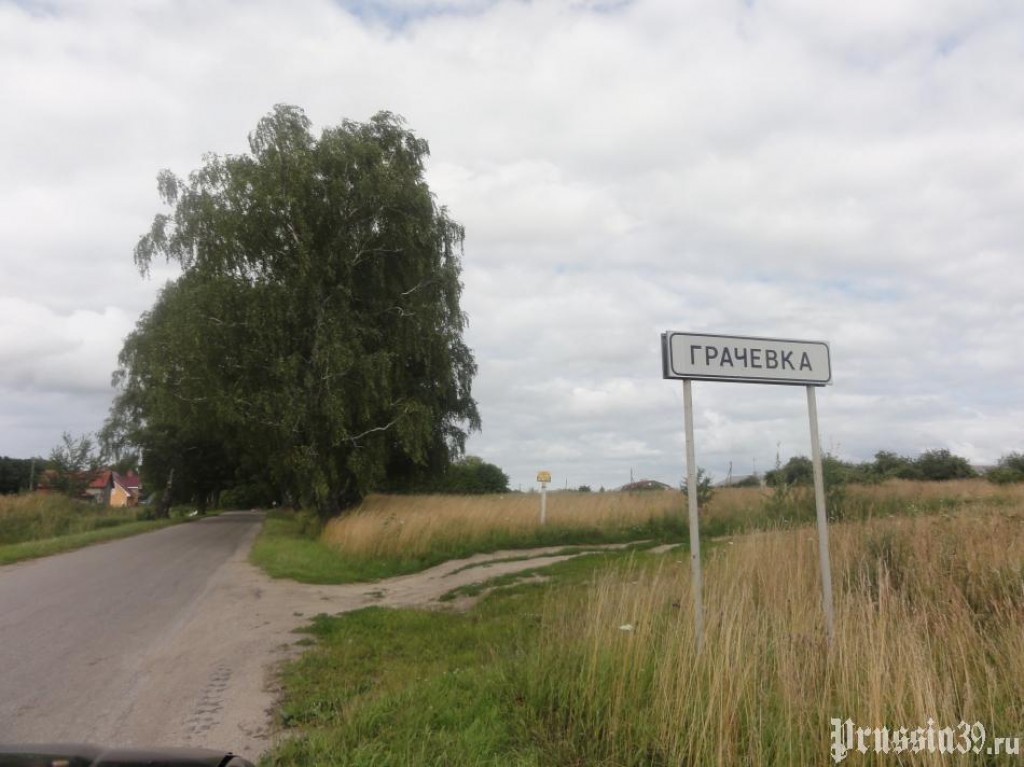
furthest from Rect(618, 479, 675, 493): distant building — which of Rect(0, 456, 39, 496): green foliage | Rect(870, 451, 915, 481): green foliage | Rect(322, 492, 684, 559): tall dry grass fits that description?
Rect(0, 456, 39, 496): green foliage

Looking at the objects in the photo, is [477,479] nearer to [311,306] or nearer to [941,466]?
[941,466]

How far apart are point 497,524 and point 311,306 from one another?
9454 millimetres

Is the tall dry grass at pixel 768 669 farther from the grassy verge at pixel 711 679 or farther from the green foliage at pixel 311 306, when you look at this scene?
the green foliage at pixel 311 306

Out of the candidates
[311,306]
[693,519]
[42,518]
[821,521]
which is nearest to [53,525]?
[42,518]

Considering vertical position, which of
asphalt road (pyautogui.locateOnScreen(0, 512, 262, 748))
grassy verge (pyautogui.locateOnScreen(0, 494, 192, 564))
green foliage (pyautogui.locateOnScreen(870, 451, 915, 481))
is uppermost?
green foliage (pyautogui.locateOnScreen(870, 451, 915, 481))

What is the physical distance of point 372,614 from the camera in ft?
32.5

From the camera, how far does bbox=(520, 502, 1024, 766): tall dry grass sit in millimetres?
3906

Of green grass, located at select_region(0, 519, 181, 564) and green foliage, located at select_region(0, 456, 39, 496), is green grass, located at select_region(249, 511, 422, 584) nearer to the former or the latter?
green grass, located at select_region(0, 519, 181, 564)

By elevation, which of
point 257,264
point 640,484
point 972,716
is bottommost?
point 972,716

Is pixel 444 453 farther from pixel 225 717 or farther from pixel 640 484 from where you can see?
pixel 225 717

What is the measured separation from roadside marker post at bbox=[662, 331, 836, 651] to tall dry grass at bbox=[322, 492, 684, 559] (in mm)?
12519

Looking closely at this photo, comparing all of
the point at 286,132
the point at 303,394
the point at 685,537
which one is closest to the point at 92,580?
the point at 303,394

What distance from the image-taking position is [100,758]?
2.14m

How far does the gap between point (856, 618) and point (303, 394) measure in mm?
20129
